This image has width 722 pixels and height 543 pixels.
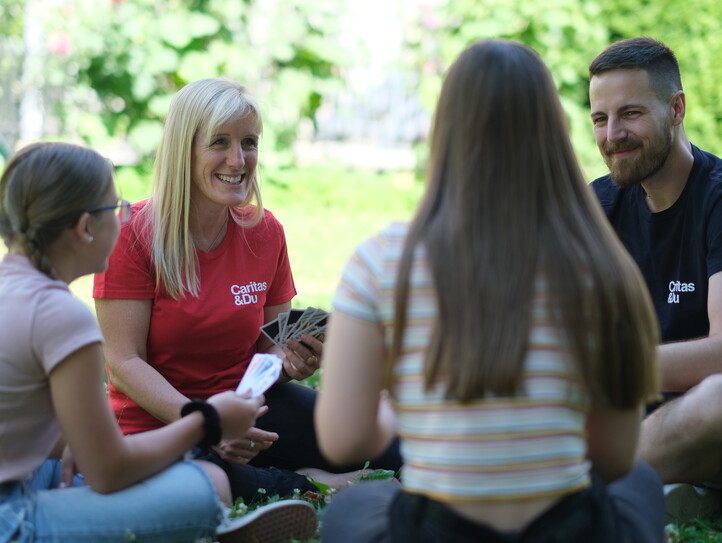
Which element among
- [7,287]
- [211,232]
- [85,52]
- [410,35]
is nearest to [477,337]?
[7,287]

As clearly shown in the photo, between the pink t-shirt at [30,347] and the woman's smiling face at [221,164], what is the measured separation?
43.0 inches

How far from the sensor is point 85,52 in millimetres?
10352

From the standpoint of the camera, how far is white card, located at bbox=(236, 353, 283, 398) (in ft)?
8.91

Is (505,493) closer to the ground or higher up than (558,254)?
closer to the ground

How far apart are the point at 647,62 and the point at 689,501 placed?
1576 mm

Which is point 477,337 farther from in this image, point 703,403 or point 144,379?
point 144,379

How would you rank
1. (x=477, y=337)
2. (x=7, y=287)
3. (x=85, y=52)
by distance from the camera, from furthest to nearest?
(x=85, y=52) → (x=7, y=287) → (x=477, y=337)

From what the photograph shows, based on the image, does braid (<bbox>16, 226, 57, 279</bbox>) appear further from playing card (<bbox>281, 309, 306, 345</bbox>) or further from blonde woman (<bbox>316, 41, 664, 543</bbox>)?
playing card (<bbox>281, 309, 306, 345</bbox>)

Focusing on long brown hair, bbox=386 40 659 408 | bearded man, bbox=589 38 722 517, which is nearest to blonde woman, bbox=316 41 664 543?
long brown hair, bbox=386 40 659 408

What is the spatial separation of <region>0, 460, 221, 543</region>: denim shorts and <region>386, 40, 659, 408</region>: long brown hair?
2.69ft

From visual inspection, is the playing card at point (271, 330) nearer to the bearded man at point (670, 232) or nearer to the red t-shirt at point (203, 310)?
the red t-shirt at point (203, 310)

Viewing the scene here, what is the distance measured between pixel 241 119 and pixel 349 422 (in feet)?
5.71

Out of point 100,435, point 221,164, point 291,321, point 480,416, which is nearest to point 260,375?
point 291,321

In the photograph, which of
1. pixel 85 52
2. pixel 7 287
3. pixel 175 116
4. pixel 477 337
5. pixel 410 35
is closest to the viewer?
pixel 477 337
